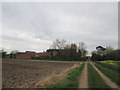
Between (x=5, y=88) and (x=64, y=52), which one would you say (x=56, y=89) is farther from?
(x=64, y=52)

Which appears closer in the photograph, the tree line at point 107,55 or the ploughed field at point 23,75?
the ploughed field at point 23,75

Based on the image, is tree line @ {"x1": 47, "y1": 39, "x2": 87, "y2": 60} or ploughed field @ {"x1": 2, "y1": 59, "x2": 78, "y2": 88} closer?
ploughed field @ {"x1": 2, "y1": 59, "x2": 78, "y2": 88}

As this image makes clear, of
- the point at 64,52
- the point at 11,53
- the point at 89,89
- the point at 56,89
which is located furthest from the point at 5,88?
the point at 11,53

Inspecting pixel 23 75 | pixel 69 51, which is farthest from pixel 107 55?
pixel 23 75

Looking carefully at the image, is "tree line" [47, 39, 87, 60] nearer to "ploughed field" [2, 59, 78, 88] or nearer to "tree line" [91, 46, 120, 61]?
"tree line" [91, 46, 120, 61]

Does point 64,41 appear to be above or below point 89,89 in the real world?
above

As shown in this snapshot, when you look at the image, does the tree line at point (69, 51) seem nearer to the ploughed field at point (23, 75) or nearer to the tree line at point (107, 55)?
the tree line at point (107, 55)

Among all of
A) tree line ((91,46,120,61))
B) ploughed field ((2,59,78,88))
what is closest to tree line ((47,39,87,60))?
tree line ((91,46,120,61))

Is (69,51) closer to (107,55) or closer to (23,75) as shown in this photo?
(107,55)

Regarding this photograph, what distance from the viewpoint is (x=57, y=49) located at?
80188 millimetres

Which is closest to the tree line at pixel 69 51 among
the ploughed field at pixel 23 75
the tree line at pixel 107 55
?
the tree line at pixel 107 55

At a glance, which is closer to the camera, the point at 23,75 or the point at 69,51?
the point at 23,75

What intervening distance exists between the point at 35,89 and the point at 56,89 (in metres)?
1.54

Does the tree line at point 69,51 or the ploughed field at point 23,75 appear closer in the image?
the ploughed field at point 23,75
